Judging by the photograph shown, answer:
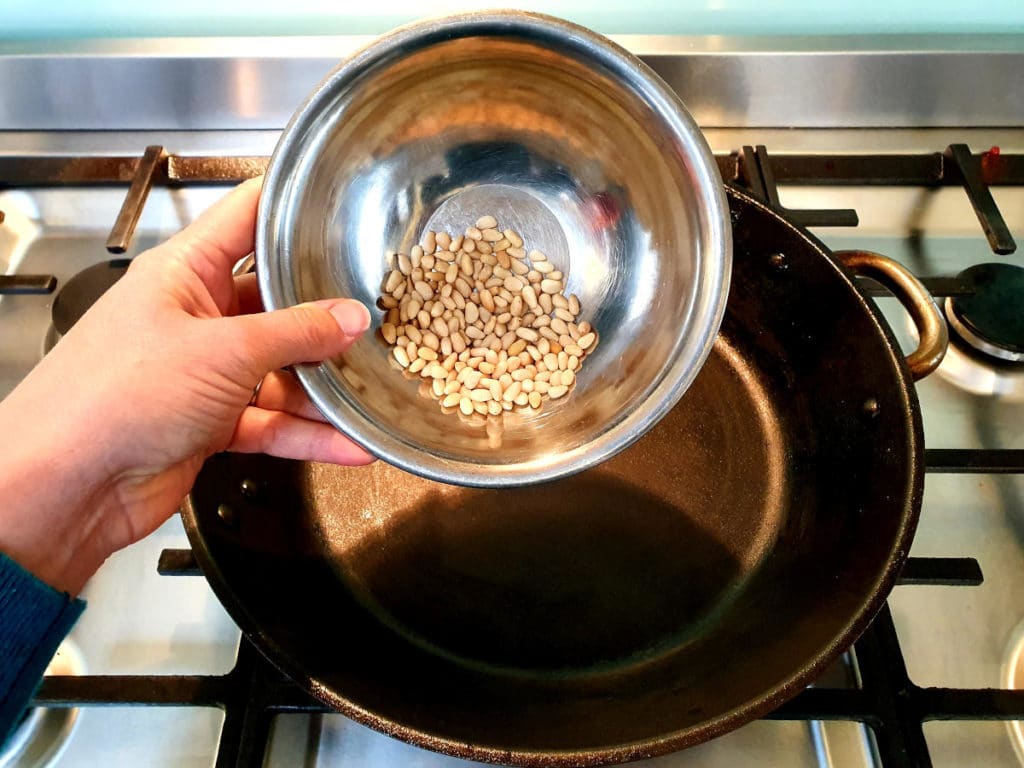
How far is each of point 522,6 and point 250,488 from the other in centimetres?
52

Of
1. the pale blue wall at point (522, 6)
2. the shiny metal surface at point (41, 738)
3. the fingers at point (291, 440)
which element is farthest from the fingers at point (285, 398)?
the pale blue wall at point (522, 6)

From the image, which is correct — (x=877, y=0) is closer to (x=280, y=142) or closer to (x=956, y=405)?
(x=956, y=405)

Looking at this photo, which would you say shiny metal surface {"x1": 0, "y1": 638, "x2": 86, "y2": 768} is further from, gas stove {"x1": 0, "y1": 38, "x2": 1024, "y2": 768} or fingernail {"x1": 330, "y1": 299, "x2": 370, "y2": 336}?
fingernail {"x1": 330, "y1": 299, "x2": 370, "y2": 336}

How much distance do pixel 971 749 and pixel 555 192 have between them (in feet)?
1.69

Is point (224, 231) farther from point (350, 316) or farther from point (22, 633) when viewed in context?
point (22, 633)

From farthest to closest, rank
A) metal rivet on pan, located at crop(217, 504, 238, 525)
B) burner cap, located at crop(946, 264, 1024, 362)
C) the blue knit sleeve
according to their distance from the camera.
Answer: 1. burner cap, located at crop(946, 264, 1024, 362)
2. metal rivet on pan, located at crop(217, 504, 238, 525)
3. the blue knit sleeve

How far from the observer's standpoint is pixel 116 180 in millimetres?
751

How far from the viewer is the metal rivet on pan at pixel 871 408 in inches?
23.8

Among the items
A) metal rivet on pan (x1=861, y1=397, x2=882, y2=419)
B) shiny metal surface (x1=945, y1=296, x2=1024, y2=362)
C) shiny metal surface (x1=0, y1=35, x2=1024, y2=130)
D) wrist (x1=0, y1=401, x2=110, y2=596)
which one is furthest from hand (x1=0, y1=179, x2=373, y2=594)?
shiny metal surface (x1=945, y1=296, x2=1024, y2=362)

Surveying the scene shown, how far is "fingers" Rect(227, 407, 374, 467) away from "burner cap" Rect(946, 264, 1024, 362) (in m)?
0.53

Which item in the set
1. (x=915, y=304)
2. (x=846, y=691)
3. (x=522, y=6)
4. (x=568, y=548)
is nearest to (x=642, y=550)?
(x=568, y=548)

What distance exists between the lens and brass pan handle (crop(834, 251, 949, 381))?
1.93 ft

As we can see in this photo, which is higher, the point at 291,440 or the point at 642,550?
the point at 291,440

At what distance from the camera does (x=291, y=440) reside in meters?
0.61
